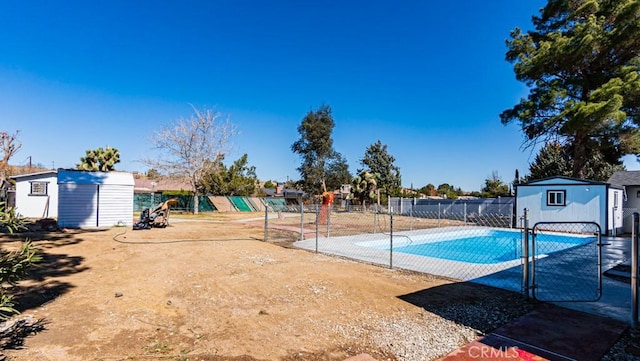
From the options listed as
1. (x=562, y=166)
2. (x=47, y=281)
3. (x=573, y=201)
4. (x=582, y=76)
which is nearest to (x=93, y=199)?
(x=47, y=281)

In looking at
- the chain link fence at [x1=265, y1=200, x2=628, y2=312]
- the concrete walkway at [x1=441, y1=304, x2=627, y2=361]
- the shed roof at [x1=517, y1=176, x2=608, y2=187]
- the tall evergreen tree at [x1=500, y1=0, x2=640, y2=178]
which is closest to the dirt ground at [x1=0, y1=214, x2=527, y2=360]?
the concrete walkway at [x1=441, y1=304, x2=627, y2=361]

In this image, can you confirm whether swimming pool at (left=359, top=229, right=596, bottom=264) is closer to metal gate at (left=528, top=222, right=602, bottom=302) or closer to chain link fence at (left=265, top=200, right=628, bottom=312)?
chain link fence at (left=265, top=200, right=628, bottom=312)

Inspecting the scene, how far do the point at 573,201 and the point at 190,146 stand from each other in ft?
89.2

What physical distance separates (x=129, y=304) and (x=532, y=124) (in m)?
23.1

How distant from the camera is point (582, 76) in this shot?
757 inches

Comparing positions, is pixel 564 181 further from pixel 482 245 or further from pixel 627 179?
pixel 482 245

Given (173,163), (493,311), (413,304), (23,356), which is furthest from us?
(173,163)

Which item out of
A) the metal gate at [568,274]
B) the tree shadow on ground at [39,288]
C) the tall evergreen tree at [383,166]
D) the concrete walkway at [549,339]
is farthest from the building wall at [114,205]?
the tall evergreen tree at [383,166]

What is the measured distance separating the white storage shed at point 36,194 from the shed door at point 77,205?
654 cm

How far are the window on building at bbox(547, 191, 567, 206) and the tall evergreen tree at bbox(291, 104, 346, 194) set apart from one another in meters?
24.5

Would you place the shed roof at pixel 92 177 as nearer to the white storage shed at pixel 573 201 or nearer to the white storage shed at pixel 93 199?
the white storage shed at pixel 93 199

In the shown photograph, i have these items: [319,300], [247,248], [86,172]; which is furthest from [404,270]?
[86,172]

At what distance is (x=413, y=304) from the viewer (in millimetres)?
4973

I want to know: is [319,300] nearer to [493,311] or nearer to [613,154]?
[493,311]
